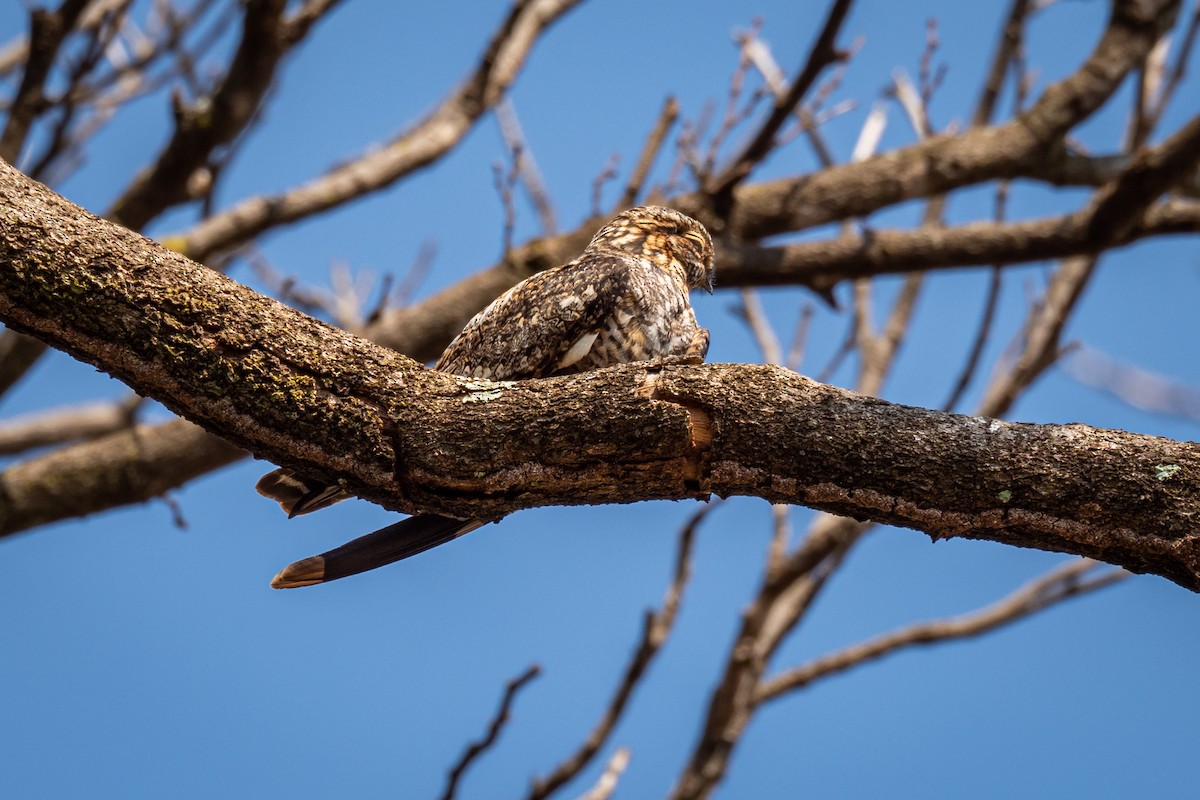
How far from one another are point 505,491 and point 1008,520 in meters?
1.28

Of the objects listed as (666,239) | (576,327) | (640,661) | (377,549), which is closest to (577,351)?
(576,327)

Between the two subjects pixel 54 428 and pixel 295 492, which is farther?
pixel 54 428

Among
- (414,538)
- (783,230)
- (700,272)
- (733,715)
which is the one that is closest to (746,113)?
(783,230)

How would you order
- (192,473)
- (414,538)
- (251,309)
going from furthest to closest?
(192,473) → (414,538) → (251,309)

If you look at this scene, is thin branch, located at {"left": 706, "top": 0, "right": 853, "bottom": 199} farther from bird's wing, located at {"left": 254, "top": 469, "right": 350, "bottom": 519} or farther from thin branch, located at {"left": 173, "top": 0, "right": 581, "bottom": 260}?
bird's wing, located at {"left": 254, "top": 469, "right": 350, "bottom": 519}

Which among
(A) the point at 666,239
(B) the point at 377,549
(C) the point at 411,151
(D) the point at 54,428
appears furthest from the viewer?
(D) the point at 54,428

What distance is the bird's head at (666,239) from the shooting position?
486 centimetres

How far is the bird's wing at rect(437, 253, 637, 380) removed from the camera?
3967 millimetres

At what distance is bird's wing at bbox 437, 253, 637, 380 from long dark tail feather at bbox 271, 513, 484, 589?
26.3 inches

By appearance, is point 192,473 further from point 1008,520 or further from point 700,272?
point 1008,520

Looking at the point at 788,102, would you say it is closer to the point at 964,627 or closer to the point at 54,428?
the point at 964,627

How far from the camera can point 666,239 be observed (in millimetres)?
4953

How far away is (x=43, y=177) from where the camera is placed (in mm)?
6801

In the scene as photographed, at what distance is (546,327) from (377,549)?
996mm
